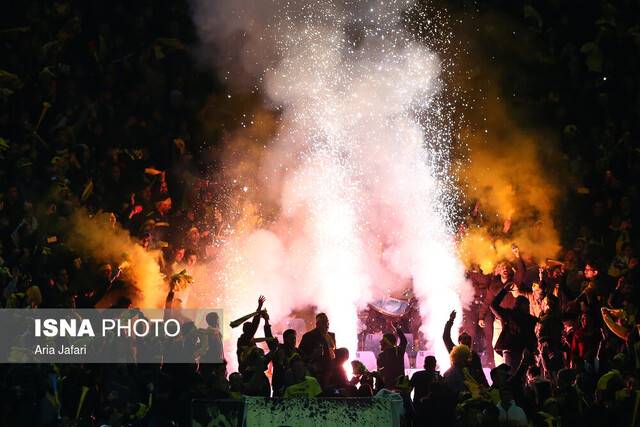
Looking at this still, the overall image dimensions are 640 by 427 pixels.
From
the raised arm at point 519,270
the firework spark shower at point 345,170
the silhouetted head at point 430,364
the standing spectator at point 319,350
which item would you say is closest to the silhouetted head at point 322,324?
the standing spectator at point 319,350

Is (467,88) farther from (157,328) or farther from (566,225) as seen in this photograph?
(157,328)

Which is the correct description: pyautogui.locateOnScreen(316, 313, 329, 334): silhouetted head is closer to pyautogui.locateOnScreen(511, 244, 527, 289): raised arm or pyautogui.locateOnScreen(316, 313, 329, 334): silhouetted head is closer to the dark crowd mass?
the dark crowd mass

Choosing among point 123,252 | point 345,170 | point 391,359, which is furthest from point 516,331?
point 345,170

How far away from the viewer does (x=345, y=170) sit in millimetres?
16047

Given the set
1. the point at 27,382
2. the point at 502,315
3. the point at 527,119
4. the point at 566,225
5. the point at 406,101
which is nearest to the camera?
the point at 27,382

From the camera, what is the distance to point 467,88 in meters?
14.0

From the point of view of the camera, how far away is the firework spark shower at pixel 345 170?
1442 cm

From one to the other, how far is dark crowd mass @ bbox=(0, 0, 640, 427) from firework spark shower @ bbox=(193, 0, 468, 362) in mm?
1286

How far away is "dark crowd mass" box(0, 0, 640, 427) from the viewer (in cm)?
623

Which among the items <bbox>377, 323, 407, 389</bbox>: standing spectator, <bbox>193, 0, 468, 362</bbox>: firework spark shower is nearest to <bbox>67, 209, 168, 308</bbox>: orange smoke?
<bbox>193, 0, 468, 362</bbox>: firework spark shower

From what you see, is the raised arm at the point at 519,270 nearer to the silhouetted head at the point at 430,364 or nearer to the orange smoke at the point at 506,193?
the orange smoke at the point at 506,193

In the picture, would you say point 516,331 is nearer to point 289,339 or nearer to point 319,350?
point 319,350

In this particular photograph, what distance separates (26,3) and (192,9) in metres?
3.56

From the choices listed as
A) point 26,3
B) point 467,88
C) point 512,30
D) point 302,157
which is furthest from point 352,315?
point 26,3
